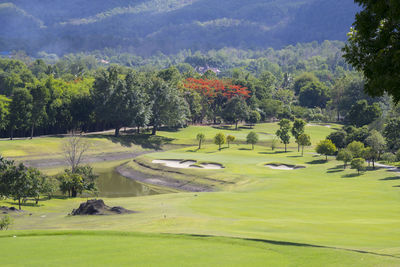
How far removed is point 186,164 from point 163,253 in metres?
63.0

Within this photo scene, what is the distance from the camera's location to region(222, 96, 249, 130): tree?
462ft

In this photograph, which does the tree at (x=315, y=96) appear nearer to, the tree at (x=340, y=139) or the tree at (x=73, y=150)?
the tree at (x=340, y=139)

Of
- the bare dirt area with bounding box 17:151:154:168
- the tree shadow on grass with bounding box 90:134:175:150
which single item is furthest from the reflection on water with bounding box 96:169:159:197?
the tree shadow on grass with bounding box 90:134:175:150

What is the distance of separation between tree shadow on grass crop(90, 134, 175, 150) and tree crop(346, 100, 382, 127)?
44.9 metres

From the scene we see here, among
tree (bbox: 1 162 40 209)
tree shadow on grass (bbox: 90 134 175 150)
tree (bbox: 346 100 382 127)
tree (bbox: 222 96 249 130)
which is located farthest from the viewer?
tree (bbox: 222 96 249 130)

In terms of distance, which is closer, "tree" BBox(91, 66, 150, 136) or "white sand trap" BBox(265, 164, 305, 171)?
"white sand trap" BBox(265, 164, 305, 171)

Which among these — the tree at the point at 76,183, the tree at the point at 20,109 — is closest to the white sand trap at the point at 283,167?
the tree at the point at 76,183

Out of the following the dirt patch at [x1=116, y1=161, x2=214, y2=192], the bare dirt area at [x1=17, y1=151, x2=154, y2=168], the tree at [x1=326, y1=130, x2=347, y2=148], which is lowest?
the dirt patch at [x1=116, y1=161, x2=214, y2=192]

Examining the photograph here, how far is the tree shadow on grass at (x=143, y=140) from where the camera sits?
10869 centimetres

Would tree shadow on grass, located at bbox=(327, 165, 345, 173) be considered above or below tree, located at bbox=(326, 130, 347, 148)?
below

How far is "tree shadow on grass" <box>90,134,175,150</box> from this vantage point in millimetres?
108688

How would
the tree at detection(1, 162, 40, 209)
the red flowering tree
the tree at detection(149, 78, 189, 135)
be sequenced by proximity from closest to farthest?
the tree at detection(1, 162, 40, 209), the tree at detection(149, 78, 189, 135), the red flowering tree

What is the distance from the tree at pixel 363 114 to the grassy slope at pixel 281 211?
41437mm

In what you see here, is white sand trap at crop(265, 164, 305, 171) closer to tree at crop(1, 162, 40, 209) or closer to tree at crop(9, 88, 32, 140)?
tree at crop(1, 162, 40, 209)
